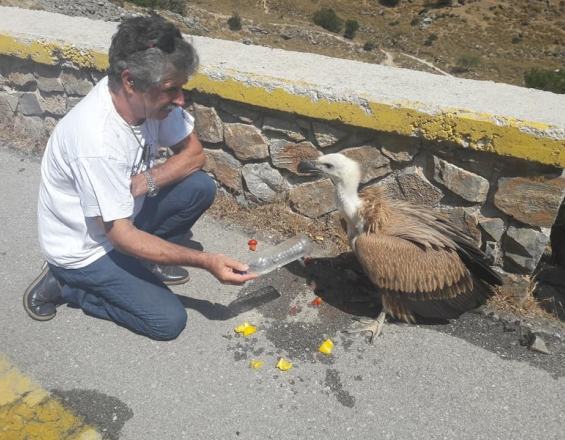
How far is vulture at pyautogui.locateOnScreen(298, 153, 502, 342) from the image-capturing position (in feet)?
11.2

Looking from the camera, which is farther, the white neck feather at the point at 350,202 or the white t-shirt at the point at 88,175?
the white neck feather at the point at 350,202

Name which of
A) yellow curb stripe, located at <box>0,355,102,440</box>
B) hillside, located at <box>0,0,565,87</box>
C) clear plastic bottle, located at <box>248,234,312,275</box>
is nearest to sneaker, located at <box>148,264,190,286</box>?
clear plastic bottle, located at <box>248,234,312,275</box>

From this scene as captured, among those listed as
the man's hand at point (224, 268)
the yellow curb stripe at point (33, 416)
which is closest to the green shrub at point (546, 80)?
the man's hand at point (224, 268)

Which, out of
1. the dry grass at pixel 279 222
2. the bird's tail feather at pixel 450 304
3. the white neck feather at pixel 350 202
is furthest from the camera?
the dry grass at pixel 279 222

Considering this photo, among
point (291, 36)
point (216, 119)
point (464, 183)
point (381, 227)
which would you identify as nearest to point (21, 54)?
point (216, 119)

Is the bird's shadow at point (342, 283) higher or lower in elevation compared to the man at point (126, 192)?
lower

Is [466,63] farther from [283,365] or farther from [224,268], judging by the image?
[224,268]

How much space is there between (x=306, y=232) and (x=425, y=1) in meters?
53.4

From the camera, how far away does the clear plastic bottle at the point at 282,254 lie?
4.09m

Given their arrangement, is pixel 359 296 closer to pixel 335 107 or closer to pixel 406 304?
pixel 406 304

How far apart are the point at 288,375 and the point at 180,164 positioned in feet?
5.20

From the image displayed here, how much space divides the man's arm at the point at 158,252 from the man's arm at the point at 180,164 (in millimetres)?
585

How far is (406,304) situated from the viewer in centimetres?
354

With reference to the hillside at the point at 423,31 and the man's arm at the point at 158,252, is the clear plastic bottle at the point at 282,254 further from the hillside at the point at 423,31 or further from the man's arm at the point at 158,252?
the hillside at the point at 423,31
